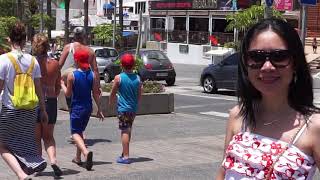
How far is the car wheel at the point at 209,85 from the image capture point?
73.3ft

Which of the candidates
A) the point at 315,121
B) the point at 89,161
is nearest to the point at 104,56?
the point at 89,161

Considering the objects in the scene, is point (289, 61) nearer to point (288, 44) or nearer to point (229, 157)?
point (288, 44)

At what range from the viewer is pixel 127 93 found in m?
8.38

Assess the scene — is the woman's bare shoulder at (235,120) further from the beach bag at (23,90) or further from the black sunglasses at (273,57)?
the beach bag at (23,90)

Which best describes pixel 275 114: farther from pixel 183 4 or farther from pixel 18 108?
pixel 183 4

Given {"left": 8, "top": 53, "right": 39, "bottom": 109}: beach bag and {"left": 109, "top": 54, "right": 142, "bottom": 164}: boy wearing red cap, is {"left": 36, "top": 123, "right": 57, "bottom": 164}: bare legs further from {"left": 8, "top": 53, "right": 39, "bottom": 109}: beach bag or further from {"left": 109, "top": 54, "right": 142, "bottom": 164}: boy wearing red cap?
{"left": 109, "top": 54, "right": 142, "bottom": 164}: boy wearing red cap

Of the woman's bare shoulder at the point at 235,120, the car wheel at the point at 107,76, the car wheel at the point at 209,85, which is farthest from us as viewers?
the car wheel at the point at 107,76

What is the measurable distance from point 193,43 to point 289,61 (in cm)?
4856

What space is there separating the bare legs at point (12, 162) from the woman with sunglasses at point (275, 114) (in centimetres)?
396

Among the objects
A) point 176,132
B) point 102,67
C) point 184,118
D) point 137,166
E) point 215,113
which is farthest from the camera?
point 102,67

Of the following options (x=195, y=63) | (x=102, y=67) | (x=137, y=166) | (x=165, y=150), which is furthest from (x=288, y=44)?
(x=195, y=63)

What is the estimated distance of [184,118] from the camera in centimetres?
1395

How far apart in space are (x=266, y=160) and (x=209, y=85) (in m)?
20.2

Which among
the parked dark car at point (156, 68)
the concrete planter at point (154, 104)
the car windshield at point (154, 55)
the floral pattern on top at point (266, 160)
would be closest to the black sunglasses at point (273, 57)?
the floral pattern on top at point (266, 160)
